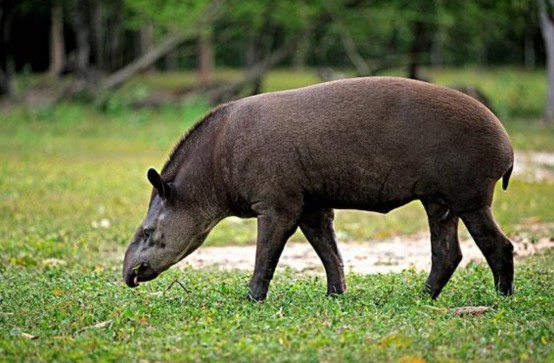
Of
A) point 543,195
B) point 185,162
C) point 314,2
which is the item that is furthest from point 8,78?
point 185,162

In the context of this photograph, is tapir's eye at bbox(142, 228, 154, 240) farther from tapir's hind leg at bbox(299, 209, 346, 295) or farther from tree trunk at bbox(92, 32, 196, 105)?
tree trunk at bbox(92, 32, 196, 105)

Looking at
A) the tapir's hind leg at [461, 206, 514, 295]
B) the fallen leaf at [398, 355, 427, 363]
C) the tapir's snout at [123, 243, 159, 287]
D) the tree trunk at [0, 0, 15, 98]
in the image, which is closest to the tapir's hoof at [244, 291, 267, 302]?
the tapir's snout at [123, 243, 159, 287]

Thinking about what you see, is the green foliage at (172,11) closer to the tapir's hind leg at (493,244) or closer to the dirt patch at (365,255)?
the dirt patch at (365,255)

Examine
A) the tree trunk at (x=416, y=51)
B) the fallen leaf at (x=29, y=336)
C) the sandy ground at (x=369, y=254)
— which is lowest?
the tree trunk at (x=416, y=51)

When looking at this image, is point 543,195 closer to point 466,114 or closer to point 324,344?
point 466,114

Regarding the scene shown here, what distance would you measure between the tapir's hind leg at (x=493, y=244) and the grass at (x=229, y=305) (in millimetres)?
160

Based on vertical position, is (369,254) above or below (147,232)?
below

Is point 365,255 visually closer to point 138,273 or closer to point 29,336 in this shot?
point 138,273

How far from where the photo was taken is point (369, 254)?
11.1 metres

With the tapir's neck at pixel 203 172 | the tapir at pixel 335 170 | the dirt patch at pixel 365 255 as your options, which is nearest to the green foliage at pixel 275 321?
the tapir at pixel 335 170

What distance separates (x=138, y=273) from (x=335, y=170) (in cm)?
179

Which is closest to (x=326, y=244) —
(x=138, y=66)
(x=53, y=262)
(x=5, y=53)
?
(x=53, y=262)

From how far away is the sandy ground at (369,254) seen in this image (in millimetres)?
10281

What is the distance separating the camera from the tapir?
23.6 feet
